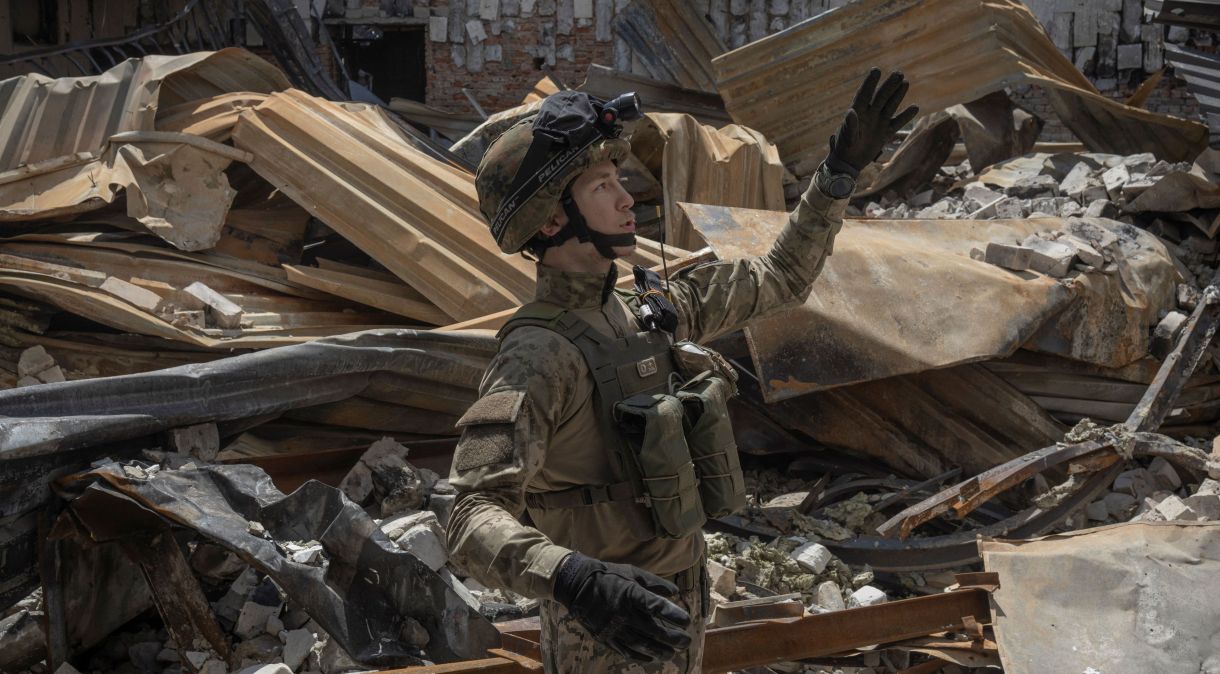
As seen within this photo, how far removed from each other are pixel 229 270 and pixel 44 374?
0.95m

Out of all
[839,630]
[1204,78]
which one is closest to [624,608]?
[839,630]

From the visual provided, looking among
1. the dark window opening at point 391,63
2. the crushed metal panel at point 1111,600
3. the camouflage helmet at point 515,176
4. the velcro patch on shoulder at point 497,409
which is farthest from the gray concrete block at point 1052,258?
the dark window opening at point 391,63

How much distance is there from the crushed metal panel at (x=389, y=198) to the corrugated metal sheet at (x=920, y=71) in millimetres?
2766

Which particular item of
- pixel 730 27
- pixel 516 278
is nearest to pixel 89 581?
pixel 516 278

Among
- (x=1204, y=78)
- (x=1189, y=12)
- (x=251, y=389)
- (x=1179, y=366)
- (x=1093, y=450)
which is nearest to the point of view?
(x=251, y=389)

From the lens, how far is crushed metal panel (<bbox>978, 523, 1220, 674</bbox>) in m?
3.60

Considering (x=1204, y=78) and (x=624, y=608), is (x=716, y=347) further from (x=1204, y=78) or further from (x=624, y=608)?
(x=1204, y=78)

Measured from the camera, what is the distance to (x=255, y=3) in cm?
1161

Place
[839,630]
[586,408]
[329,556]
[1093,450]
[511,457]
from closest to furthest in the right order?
[511,457] → [586,408] → [329,556] → [839,630] → [1093,450]

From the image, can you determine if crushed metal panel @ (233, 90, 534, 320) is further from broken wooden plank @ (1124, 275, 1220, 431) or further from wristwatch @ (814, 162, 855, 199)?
broken wooden plank @ (1124, 275, 1220, 431)

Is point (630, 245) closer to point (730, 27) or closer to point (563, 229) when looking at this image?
point (563, 229)

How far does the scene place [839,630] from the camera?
3.64 meters

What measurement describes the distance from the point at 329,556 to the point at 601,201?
146cm

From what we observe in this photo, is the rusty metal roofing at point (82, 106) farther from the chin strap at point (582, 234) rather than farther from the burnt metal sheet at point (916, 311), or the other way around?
the chin strap at point (582, 234)
